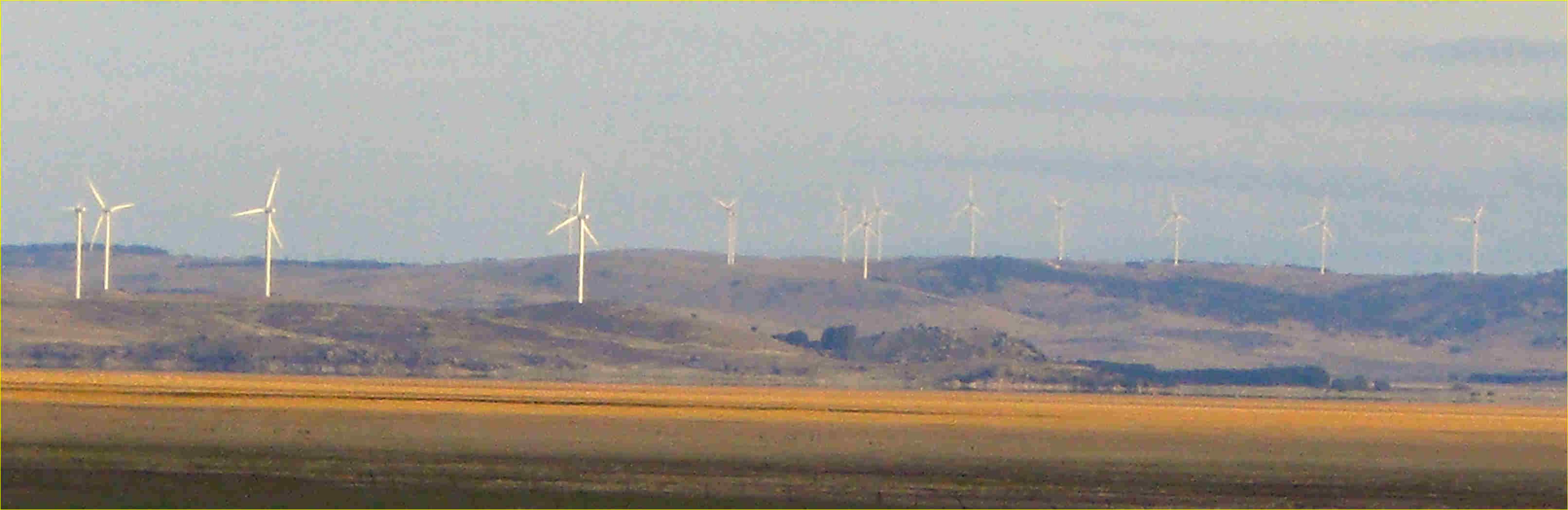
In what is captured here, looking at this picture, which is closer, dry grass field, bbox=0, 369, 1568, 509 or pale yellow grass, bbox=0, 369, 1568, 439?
dry grass field, bbox=0, 369, 1568, 509

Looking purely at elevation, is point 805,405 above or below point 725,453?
below

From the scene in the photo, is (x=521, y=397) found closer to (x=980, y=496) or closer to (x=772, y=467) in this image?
(x=772, y=467)

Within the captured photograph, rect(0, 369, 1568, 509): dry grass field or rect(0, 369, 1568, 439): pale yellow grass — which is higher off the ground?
rect(0, 369, 1568, 509): dry grass field

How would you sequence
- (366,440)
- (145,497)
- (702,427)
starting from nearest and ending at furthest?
1. (145,497)
2. (366,440)
3. (702,427)

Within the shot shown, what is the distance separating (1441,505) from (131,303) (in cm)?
15039

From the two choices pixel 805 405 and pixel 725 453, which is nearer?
pixel 725 453

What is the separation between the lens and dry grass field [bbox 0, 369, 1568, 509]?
47.1 m

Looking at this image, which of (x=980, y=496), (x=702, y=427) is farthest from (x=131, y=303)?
(x=980, y=496)

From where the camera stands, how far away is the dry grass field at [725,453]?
4706 centimetres

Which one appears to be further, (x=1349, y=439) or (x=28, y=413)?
(x=1349, y=439)

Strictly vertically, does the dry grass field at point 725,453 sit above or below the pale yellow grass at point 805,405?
above

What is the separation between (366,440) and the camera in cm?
6094

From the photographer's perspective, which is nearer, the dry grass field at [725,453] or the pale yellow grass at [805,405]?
the dry grass field at [725,453]

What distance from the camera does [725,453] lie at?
2393 inches
